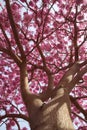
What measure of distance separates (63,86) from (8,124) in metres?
3.59

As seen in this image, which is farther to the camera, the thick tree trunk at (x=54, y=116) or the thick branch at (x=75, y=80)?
the thick branch at (x=75, y=80)

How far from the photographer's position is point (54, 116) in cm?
430

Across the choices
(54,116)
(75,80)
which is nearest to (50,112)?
(54,116)

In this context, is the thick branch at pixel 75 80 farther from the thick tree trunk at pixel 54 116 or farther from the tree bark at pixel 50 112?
the thick tree trunk at pixel 54 116

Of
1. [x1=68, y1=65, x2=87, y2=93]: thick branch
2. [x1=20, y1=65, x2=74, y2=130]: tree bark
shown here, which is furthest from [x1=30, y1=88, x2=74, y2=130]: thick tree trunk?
[x1=68, y1=65, x2=87, y2=93]: thick branch

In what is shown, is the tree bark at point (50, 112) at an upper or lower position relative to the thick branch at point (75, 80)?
lower

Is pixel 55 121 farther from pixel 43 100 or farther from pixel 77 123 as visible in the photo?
pixel 77 123

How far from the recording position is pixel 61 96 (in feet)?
15.8

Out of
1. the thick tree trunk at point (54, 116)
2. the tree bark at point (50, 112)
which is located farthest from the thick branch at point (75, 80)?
the thick tree trunk at point (54, 116)

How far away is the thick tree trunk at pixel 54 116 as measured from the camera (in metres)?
4.11

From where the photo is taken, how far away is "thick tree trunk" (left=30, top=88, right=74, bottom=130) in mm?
4113

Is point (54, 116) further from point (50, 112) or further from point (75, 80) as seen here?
point (75, 80)

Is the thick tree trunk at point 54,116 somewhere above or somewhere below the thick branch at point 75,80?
below

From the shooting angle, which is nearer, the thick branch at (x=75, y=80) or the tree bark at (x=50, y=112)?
the tree bark at (x=50, y=112)
